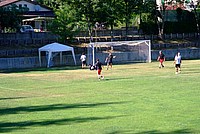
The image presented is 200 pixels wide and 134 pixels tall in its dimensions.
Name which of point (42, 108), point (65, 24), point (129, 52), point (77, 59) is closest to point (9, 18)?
point (65, 24)

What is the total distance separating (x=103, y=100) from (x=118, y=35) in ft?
153

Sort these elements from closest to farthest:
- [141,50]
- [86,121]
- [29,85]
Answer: [86,121] → [29,85] → [141,50]

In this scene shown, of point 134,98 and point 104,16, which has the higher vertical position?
point 104,16

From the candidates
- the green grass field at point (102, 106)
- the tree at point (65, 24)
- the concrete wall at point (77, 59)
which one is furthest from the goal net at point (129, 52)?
the green grass field at point (102, 106)

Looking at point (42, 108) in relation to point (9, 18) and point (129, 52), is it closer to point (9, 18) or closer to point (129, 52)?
point (129, 52)

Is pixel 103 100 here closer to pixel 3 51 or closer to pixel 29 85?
pixel 29 85

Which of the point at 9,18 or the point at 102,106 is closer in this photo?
the point at 102,106

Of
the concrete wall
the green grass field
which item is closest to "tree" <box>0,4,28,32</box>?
the concrete wall

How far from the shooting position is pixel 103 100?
24.1 m

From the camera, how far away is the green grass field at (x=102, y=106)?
54.7 feet

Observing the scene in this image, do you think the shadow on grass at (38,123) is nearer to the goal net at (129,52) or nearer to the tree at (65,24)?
the goal net at (129,52)

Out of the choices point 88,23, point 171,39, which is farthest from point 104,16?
point 171,39

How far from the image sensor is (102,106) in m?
21.8

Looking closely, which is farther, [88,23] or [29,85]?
[88,23]
